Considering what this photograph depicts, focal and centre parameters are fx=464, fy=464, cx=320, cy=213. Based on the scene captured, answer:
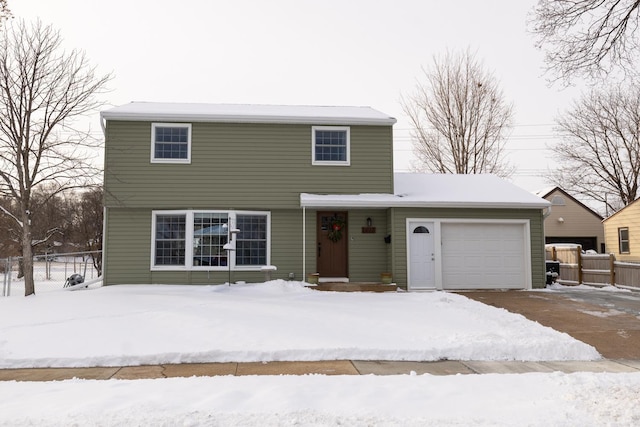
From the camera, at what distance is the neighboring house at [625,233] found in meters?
20.8

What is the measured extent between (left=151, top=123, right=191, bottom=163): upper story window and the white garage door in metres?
7.91

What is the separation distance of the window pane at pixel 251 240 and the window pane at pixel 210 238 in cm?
40

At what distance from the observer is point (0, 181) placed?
1239 cm

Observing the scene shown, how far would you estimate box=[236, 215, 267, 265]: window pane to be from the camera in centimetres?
1350

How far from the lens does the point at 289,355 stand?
255 inches

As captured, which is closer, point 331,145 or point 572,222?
point 331,145

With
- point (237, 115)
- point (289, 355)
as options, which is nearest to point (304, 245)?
point (237, 115)

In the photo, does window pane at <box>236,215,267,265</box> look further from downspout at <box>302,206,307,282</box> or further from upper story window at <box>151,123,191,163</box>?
upper story window at <box>151,123,191,163</box>

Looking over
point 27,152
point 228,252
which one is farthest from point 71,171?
point 228,252

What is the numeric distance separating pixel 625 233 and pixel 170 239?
20.4 metres

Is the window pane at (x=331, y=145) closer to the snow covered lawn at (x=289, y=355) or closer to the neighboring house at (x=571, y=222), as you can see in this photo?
the snow covered lawn at (x=289, y=355)

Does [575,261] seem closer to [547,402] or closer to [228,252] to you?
[228,252]

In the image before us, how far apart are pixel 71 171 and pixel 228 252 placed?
4801 millimetres

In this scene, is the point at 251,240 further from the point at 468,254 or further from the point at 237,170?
the point at 468,254
